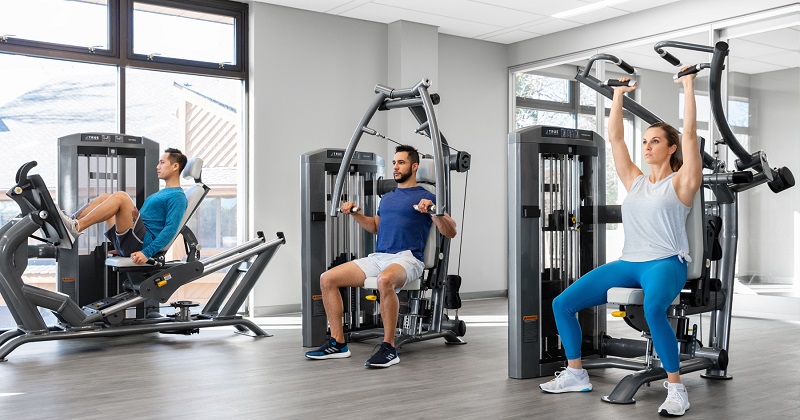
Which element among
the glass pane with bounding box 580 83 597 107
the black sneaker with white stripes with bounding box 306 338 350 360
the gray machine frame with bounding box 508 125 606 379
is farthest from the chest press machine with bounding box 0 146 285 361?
the glass pane with bounding box 580 83 597 107

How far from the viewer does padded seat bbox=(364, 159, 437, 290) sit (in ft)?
15.8

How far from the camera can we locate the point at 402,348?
5176 millimetres

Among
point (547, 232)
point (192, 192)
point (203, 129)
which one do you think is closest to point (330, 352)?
point (547, 232)

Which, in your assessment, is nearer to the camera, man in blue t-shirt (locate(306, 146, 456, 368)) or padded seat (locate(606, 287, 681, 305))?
padded seat (locate(606, 287, 681, 305))

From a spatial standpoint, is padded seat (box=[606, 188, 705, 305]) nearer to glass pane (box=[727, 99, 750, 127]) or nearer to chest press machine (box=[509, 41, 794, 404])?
chest press machine (box=[509, 41, 794, 404])

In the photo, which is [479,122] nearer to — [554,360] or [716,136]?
[716,136]

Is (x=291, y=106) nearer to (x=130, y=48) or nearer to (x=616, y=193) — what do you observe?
(x=130, y=48)

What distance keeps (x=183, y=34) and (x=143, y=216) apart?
81.7 inches

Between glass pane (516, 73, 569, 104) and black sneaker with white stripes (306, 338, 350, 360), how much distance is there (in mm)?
4615

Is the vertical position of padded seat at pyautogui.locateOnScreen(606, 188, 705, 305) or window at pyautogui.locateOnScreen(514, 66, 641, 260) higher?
window at pyautogui.locateOnScreen(514, 66, 641, 260)

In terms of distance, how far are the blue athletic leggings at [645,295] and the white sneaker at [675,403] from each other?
0.10m

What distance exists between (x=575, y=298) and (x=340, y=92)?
4.36 meters

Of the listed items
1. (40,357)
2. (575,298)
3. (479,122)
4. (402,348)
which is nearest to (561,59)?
(479,122)

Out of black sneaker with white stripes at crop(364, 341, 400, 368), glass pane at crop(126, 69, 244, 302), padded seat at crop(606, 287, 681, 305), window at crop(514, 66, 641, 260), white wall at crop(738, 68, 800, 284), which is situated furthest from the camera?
window at crop(514, 66, 641, 260)
